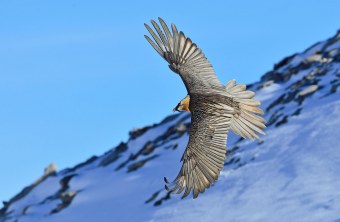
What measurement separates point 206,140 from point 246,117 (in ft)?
2.03

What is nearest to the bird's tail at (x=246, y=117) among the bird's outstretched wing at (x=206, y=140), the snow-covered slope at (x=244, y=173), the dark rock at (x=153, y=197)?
→ the bird's outstretched wing at (x=206, y=140)

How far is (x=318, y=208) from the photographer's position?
62.1 feet

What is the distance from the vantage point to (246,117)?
970 cm

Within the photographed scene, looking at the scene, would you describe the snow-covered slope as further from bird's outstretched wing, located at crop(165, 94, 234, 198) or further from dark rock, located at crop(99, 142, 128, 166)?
bird's outstretched wing, located at crop(165, 94, 234, 198)

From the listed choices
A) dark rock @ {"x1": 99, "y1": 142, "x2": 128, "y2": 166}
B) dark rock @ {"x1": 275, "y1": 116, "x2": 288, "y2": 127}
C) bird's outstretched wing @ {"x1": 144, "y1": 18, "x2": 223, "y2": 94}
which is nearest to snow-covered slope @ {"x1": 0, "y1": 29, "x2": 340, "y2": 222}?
dark rock @ {"x1": 275, "y1": 116, "x2": 288, "y2": 127}

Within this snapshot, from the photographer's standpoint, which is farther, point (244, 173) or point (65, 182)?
point (65, 182)

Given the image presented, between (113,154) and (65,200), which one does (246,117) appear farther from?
(113,154)

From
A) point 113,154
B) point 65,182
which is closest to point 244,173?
point 65,182

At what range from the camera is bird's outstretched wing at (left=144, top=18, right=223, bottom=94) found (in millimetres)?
9555

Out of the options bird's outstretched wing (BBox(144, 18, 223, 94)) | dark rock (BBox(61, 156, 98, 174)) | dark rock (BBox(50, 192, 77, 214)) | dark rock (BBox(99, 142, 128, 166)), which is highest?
dark rock (BBox(61, 156, 98, 174))

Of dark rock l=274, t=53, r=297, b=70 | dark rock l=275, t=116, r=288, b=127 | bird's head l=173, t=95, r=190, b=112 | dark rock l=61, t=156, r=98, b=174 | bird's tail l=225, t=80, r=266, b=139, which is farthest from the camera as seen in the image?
dark rock l=274, t=53, r=297, b=70

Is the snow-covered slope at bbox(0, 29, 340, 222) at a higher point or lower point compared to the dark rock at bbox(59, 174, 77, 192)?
lower

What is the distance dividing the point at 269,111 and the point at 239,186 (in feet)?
32.6

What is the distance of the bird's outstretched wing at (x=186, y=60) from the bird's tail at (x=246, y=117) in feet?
0.97
